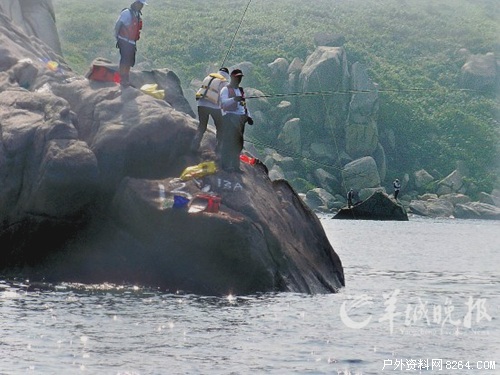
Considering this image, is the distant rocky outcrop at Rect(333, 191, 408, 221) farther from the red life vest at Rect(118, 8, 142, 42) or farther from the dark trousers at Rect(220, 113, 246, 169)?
the dark trousers at Rect(220, 113, 246, 169)

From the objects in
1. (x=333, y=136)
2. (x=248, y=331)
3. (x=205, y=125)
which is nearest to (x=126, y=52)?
(x=205, y=125)

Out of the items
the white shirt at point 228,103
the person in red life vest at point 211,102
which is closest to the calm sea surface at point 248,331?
the person in red life vest at point 211,102

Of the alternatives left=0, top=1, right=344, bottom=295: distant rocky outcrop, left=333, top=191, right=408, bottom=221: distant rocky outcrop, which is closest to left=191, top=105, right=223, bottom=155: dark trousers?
left=0, top=1, right=344, bottom=295: distant rocky outcrop

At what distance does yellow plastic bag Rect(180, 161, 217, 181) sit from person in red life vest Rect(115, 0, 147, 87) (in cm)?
330

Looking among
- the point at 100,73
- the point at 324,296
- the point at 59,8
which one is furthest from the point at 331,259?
the point at 59,8

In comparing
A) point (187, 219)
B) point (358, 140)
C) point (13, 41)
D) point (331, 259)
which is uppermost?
point (13, 41)

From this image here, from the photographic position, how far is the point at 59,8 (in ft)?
526

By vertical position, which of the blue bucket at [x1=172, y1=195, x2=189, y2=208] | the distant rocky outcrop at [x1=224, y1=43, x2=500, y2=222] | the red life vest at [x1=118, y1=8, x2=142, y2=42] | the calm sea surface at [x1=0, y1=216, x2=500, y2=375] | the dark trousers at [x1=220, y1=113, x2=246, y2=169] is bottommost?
the distant rocky outcrop at [x1=224, y1=43, x2=500, y2=222]

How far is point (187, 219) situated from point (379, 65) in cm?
12076

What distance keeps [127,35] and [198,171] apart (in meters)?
4.21

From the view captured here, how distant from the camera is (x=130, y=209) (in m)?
24.9

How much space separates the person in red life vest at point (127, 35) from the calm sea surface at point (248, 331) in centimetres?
579

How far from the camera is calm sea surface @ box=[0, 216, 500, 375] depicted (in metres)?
17.4

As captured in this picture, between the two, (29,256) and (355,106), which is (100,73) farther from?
(355,106)
